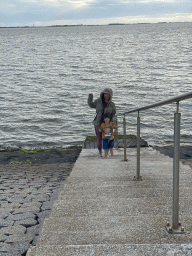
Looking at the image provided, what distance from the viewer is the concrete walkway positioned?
1.75 metres

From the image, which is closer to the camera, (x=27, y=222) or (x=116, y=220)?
(x=116, y=220)

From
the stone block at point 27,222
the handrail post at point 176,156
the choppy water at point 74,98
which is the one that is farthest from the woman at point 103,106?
the handrail post at point 176,156

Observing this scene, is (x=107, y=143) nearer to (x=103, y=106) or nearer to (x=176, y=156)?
(x=103, y=106)

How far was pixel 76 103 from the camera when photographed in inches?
908

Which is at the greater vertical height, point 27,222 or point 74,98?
point 27,222

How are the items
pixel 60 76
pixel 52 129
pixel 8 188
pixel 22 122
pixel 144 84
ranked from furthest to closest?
pixel 60 76 < pixel 144 84 < pixel 22 122 < pixel 52 129 < pixel 8 188

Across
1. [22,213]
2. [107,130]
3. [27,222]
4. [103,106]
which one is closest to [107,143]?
[107,130]

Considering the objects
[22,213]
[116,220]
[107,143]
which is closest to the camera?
[116,220]

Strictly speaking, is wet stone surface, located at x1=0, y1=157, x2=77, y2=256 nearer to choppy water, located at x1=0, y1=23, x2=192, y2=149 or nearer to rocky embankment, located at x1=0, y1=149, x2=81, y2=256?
rocky embankment, located at x1=0, y1=149, x2=81, y2=256

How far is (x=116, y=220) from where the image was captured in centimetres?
230

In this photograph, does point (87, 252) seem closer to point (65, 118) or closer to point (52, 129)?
point (52, 129)

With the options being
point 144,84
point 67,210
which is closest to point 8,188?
point 67,210

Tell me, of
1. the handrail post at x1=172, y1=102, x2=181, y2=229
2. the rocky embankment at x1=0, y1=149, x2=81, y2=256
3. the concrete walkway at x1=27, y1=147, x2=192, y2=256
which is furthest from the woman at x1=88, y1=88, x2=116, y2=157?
the handrail post at x1=172, y1=102, x2=181, y2=229

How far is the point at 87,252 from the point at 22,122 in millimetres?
17455
